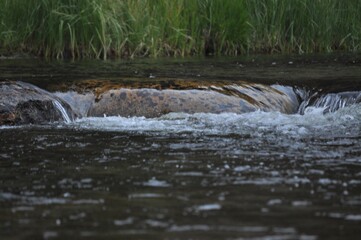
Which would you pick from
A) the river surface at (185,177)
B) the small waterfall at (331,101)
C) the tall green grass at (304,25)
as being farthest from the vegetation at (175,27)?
the river surface at (185,177)

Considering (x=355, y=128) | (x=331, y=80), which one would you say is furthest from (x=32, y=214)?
(x=331, y=80)

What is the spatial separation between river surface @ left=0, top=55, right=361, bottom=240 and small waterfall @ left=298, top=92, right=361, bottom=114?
37 cm

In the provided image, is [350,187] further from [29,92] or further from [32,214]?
[29,92]

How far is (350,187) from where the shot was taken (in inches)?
154

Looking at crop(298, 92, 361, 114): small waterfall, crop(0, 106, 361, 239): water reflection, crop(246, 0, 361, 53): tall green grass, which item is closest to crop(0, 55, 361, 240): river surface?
crop(0, 106, 361, 239): water reflection

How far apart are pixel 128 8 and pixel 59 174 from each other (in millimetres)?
7356

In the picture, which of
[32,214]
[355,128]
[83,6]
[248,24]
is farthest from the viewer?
[248,24]

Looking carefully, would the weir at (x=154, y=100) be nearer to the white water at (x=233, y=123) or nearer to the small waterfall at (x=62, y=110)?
the small waterfall at (x=62, y=110)

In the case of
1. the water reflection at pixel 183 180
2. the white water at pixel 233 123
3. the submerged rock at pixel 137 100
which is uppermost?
the submerged rock at pixel 137 100

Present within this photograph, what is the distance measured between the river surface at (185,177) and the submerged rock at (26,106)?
0.23 metres

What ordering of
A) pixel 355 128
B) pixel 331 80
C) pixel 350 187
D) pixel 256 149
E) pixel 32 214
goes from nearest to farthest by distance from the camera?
pixel 32 214, pixel 350 187, pixel 256 149, pixel 355 128, pixel 331 80

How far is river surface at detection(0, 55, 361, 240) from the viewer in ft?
10.4

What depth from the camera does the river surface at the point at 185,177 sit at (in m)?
3.18

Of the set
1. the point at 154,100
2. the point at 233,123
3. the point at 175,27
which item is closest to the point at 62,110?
the point at 154,100
